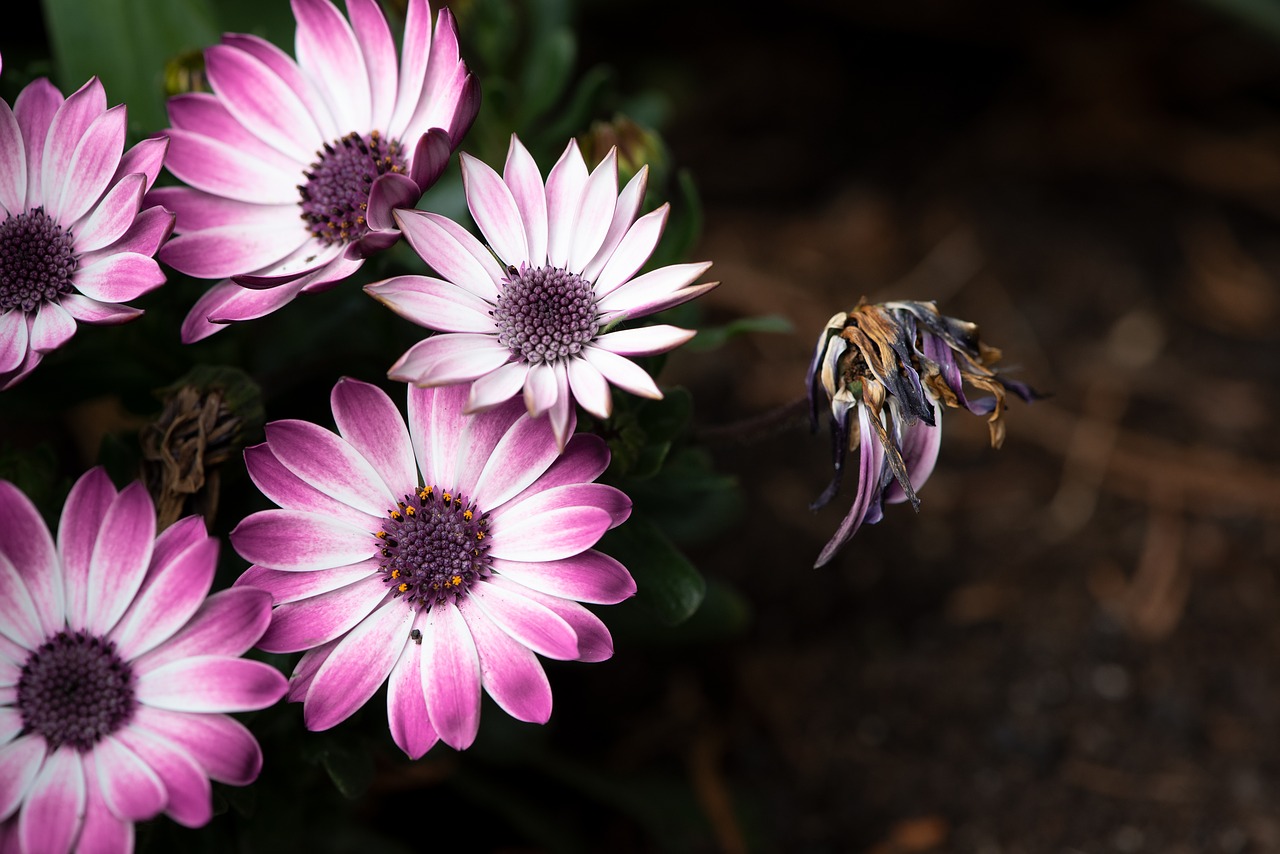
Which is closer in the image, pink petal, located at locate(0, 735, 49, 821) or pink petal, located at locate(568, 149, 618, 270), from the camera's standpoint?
pink petal, located at locate(0, 735, 49, 821)

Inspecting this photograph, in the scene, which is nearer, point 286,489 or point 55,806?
point 55,806

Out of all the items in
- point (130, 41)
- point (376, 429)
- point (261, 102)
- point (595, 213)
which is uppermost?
point (130, 41)

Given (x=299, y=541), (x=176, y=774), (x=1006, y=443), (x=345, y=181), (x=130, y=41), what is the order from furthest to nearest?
(x=1006, y=443)
(x=130, y=41)
(x=345, y=181)
(x=299, y=541)
(x=176, y=774)

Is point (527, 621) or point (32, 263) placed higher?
point (32, 263)

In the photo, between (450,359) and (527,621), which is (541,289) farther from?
(527,621)

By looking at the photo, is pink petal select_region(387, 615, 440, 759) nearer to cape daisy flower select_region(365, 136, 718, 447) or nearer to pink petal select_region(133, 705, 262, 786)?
pink petal select_region(133, 705, 262, 786)

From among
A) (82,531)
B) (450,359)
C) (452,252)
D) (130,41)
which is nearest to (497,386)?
(450,359)

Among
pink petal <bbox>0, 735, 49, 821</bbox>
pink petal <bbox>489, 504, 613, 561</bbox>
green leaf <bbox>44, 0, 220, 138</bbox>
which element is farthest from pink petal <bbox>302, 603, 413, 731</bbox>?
green leaf <bbox>44, 0, 220, 138</bbox>
